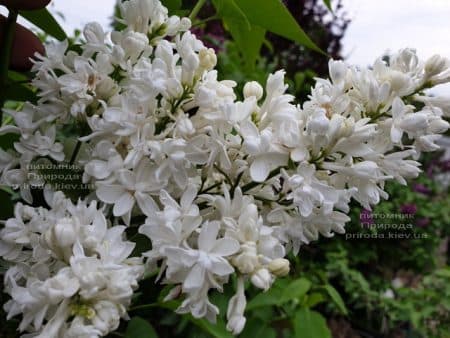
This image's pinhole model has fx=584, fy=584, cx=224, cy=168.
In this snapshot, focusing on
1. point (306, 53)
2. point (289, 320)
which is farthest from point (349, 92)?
point (306, 53)

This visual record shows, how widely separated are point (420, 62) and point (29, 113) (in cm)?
24

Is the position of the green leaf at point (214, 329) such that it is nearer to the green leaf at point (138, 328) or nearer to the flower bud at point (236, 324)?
the green leaf at point (138, 328)

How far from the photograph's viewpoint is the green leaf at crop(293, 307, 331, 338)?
63 cm

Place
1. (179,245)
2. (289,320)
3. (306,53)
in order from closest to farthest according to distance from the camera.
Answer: (179,245) < (289,320) < (306,53)

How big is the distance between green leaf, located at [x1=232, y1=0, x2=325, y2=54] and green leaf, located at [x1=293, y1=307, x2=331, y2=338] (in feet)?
1.12

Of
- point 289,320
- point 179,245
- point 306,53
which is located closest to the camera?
point 179,245

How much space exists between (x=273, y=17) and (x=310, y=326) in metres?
0.37


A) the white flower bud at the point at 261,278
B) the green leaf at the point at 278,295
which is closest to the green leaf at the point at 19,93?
the white flower bud at the point at 261,278

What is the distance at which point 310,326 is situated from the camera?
0.64 m

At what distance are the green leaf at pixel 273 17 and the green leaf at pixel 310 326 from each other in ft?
1.12

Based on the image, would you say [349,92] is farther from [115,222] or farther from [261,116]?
[115,222]

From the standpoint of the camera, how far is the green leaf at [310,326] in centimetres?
63

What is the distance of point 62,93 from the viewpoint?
35 cm

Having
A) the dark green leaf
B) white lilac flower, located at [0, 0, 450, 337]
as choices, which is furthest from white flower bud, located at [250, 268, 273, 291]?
the dark green leaf
